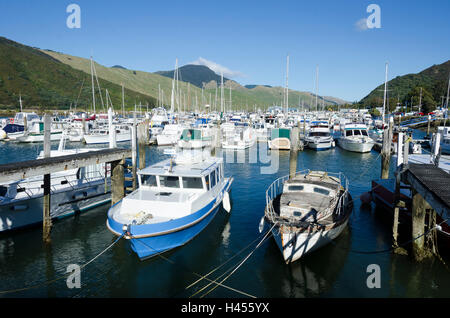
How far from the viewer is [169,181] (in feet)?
52.1

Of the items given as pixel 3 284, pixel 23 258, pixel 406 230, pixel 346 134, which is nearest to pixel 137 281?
pixel 3 284

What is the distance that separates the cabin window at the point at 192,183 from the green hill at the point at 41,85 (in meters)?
115

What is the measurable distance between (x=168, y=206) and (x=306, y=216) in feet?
21.5

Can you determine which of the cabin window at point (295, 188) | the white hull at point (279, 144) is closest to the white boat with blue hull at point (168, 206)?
the cabin window at point (295, 188)

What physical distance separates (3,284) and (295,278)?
1195 centimetres

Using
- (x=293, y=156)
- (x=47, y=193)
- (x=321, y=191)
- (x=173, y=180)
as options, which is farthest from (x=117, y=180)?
(x=293, y=156)

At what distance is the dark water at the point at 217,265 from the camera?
11.6 meters

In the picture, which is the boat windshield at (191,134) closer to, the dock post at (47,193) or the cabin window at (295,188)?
the cabin window at (295,188)

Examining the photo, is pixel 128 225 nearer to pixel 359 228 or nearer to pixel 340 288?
pixel 340 288

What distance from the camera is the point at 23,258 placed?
1412 centimetres

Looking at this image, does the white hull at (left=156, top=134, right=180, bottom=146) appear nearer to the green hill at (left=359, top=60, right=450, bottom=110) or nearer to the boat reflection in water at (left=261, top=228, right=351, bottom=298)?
the boat reflection in water at (left=261, top=228, right=351, bottom=298)

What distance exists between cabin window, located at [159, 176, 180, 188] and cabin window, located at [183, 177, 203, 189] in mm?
382

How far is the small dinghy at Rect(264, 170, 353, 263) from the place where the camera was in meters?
12.7

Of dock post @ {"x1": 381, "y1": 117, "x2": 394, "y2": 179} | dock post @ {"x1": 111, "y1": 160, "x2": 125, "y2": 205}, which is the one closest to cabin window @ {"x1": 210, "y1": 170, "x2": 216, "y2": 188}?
dock post @ {"x1": 111, "y1": 160, "x2": 125, "y2": 205}
